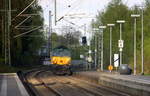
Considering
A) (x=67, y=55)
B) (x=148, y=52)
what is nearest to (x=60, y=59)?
(x=67, y=55)

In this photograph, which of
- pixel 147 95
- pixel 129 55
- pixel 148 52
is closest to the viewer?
pixel 147 95

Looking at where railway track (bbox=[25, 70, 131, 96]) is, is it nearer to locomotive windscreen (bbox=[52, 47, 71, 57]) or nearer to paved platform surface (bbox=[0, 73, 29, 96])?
paved platform surface (bbox=[0, 73, 29, 96])

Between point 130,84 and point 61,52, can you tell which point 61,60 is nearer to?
point 61,52

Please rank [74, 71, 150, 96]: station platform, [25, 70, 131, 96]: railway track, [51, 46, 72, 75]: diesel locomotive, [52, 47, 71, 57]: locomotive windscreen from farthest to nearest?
[52, 47, 71, 57]: locomotive windscreen
[51, 46, 72, 75]: diesel locomotive
[25, 70, 131, 96]: railway track
[74, 71, 150, 96]: station platform

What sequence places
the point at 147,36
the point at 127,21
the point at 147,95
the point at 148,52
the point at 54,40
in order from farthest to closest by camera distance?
the point at 54,40 < the point at 127,21 < the point at 147,36 < the point at 148,52 < the point at 147,95

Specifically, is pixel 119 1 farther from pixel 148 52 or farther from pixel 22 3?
pixel 148 52

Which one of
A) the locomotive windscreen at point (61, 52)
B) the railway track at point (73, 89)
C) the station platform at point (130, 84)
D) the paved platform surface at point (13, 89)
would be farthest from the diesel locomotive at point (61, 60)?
the paved platform surface at point (13, 89)

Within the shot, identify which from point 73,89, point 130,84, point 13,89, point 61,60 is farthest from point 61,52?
point 13,89

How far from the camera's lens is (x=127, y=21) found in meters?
83.6

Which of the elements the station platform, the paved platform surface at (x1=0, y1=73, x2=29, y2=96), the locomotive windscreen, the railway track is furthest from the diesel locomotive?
the paved platform surface at (x1=0, y1=73, x2=29, y2=96)

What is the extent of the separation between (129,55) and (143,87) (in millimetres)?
49560

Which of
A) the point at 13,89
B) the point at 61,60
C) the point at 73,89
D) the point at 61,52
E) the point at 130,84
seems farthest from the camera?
the point at 61,52

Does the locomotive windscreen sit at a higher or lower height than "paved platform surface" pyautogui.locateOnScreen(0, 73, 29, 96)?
higher

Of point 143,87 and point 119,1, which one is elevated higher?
point 119,1
